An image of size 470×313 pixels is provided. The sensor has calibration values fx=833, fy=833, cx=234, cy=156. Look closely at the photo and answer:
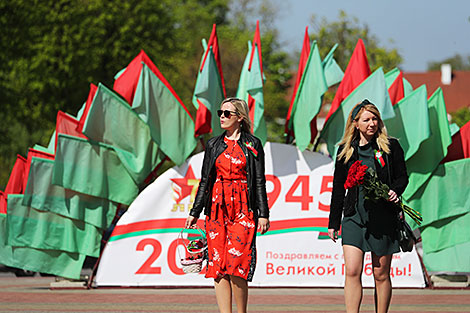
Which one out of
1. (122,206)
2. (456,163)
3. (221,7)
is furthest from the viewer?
(221,7)

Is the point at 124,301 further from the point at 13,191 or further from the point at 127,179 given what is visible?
the point at 13,191

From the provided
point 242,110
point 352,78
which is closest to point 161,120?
point 352,78

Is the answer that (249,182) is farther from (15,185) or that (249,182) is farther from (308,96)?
(15,185)

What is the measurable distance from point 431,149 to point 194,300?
3834 millimetres

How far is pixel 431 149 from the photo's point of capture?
11.3 metres

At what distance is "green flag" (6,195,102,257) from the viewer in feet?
37.8

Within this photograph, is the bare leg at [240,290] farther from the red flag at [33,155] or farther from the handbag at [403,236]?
the red flag at [33,155]

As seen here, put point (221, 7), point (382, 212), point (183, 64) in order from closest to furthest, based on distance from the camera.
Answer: point (382, 212) → point (183, 64) → point (221, 7)

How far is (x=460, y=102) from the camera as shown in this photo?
70.6 meters

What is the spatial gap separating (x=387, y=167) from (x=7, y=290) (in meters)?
6.89

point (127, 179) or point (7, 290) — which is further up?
point (127, 179)

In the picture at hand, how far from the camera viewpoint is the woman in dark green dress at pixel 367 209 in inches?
257

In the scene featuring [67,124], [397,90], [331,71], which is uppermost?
[331,71]

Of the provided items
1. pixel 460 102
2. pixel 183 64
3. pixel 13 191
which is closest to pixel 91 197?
pixel 13 191
